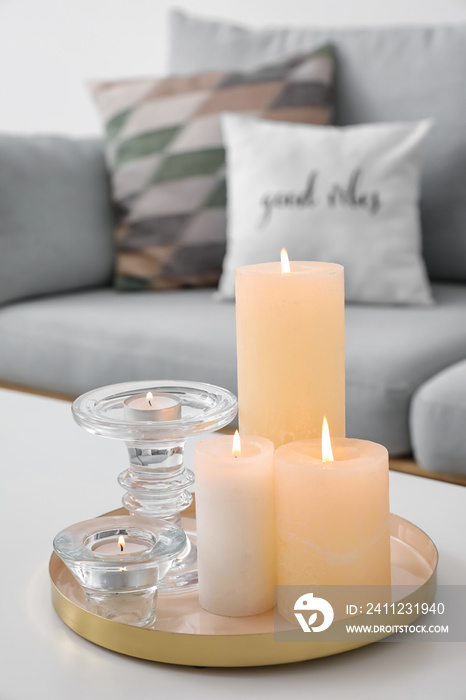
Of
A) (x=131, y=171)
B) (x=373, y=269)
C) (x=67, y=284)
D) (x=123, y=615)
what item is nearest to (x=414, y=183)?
(x=373, y=269)

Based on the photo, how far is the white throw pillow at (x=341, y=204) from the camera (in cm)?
172

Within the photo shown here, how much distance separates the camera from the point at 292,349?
0.59m

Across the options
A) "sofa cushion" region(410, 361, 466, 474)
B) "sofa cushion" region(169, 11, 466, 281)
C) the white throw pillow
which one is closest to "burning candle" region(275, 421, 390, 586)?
"sofa cushion" region(410, 361, 466, 474)

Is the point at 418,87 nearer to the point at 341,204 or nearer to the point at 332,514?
the point at 341,204

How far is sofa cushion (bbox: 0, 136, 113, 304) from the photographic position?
194 cm

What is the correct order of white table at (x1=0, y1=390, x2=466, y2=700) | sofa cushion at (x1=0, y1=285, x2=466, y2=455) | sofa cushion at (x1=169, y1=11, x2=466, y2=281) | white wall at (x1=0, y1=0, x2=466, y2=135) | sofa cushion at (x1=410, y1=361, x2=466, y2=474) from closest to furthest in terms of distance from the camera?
white table at (x1=0, y1=390, x2=466, y2=700)
sofa cushion at (x1=410, y1=361, x2=466, y2=474)
sofa cushion at (x1=0, y1=285, x2=466, y2=455)
sofa cushion at (x1=169, y1=11, x2=466, y2=281)
white wall at (x1=0, y1=0, x2=466, y2=135)

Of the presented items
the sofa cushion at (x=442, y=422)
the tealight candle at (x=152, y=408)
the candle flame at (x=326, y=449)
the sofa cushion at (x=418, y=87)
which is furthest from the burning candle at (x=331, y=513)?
the sofa cushion at (x=418, y=87)

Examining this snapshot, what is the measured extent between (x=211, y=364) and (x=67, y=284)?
64 centimetres

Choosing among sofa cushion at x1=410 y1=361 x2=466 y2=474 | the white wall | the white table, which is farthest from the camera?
the white wall

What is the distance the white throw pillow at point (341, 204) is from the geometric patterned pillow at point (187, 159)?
151 millimetres

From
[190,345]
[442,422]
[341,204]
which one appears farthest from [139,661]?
[341,204]

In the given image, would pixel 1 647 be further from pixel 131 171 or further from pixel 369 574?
pixel 131 171

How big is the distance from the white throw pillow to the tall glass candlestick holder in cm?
108

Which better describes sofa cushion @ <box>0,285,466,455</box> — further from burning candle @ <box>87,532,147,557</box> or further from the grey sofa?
burning candle @ <box>87,532,147,557</box>
